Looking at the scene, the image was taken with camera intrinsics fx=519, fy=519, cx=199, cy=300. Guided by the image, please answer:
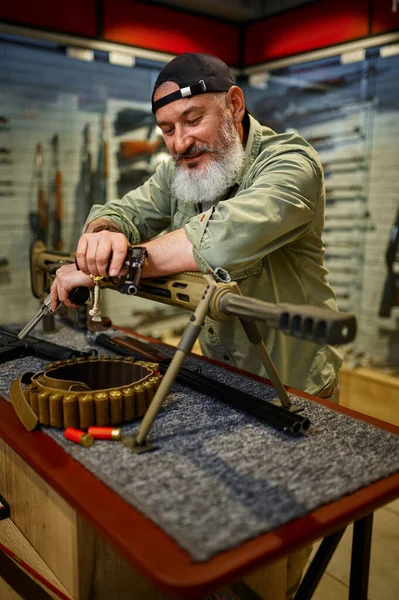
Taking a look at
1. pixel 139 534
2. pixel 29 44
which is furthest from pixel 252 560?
pixel 29 44

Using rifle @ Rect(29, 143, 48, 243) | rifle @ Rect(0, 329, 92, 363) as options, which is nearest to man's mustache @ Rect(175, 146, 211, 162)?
rifle @ Rect(0, 329, 92, 363)

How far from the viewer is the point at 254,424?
41.7 inches

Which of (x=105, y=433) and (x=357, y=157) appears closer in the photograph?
(x=105, y=433)

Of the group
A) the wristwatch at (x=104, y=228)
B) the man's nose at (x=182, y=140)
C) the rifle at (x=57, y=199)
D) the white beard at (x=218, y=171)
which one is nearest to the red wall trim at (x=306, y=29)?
the rifle at (x=57, y=199)

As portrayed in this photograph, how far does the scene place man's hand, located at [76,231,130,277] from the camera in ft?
3.81

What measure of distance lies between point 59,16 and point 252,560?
3103mm

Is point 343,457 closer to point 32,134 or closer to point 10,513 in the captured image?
point 10,513

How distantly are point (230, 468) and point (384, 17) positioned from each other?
2.96 m

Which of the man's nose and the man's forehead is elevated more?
the man's forehead

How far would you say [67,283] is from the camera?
135cm

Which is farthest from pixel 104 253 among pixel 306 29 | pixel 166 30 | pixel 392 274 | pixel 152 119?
pixel 306 29

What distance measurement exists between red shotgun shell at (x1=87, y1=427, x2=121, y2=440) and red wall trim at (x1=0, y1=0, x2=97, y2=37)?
2.65m

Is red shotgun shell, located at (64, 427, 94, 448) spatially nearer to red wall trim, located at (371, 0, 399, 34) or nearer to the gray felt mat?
the gray felt mat

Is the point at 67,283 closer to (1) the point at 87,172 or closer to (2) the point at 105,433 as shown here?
(2) the point at 105,433
